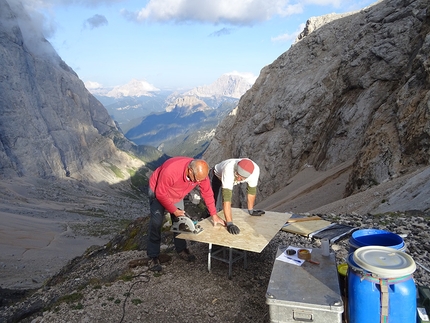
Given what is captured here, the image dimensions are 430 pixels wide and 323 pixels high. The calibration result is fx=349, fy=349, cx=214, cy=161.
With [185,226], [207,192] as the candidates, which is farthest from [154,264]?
[207,192]

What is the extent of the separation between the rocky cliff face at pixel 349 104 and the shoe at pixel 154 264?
1677 centimetres

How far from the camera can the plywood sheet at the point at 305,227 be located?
10.0 metres

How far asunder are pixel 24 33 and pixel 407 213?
16688 centimetres

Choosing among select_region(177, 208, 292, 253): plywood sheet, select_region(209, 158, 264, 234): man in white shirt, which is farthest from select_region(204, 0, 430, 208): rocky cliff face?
select_region(209, 158, 264, 234): man in white shirt

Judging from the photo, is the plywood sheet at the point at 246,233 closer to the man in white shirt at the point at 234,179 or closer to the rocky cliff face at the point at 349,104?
the man in white shirt at the point at 234,179

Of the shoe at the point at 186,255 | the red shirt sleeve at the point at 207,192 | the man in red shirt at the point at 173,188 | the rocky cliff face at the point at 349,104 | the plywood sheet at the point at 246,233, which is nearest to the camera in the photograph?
the plywood sheet at the point at 246,233

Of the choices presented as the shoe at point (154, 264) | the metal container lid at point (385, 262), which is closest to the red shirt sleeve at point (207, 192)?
the shoe at point (154, 264)

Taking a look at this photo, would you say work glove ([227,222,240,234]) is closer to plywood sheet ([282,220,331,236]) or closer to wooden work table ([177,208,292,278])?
wooden work table ([177,208,292,278])

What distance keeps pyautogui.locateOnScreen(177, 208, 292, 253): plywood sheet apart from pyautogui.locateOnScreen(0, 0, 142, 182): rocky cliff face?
372 feet

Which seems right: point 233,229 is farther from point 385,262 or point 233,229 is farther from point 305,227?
point 385,262

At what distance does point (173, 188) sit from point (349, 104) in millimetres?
32458

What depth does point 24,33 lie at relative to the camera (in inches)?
5699

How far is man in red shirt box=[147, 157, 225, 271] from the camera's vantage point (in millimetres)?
7840

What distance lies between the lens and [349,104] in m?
36.3
